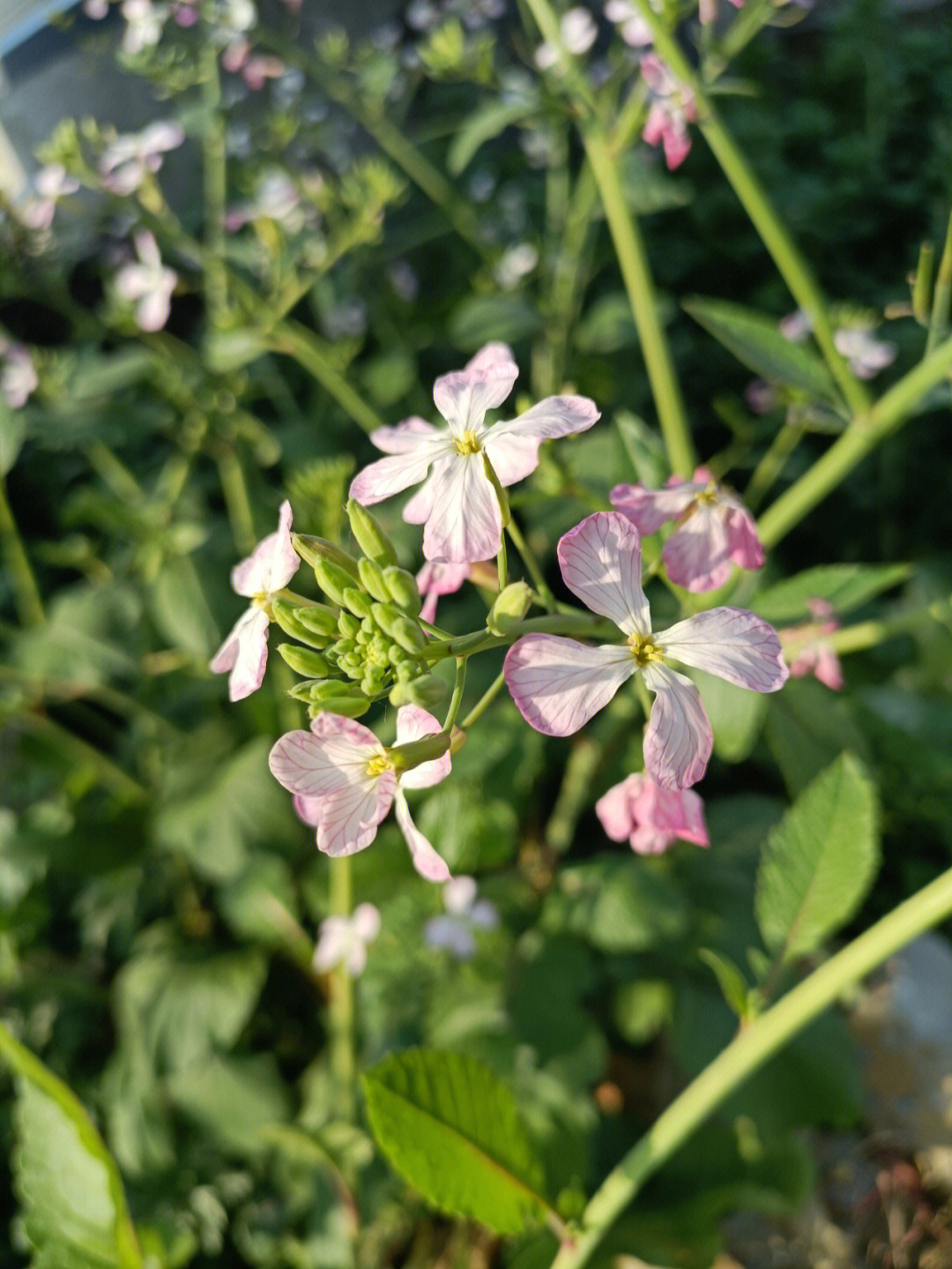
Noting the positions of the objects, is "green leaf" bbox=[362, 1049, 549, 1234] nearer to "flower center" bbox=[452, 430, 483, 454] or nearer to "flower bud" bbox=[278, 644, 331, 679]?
"flower bud" bbox=[278, 644, 331, 679]

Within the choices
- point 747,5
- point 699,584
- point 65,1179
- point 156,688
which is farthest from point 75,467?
point 699,584

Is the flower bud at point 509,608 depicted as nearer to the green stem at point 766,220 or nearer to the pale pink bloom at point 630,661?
the pale pink bloom at point 630,661

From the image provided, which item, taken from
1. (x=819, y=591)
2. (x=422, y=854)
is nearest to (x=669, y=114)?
(x=819, y=591)

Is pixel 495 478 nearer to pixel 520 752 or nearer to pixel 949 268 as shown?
pixel 949 268

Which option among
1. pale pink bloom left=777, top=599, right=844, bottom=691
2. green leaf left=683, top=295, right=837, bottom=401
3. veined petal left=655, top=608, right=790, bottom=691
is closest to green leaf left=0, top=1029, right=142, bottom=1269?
veined petal left=655, top=608, right=790, bottom=691

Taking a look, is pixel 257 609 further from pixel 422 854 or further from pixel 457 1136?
pixel 457 1136
